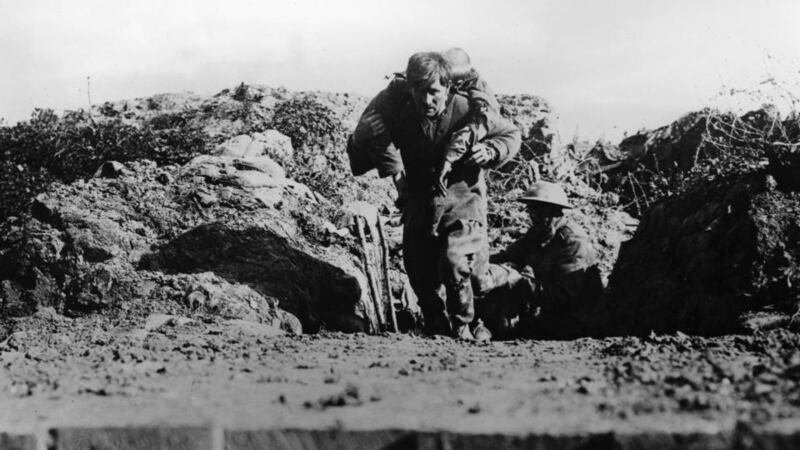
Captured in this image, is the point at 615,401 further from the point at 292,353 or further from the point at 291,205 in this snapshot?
the point at 291,205

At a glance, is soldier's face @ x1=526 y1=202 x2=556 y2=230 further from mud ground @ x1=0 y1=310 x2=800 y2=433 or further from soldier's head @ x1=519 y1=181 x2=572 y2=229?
mud ground @ x1=0 y1=310 x2=800 y2=433

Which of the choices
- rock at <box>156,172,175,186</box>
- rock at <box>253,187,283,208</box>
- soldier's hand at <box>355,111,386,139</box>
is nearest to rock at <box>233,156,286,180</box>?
rock at <box>253,187,283,208</box>

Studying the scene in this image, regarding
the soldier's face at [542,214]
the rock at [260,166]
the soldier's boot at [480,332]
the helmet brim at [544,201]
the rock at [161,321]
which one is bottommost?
the soldier's boot at [480,332]

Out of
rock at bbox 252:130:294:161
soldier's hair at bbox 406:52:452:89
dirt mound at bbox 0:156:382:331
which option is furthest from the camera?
rock at bbox 252:130:294:161

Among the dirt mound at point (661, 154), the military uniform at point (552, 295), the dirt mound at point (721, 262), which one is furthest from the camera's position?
the dirt mound at point (661, 154)

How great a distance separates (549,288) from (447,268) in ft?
3.66

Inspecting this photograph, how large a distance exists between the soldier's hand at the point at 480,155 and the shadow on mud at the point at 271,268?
1766 millimetres

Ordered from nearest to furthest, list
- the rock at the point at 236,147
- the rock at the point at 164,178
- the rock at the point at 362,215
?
1. the rock at the point at 362,215
2. the rock at the point at 164,178
3. the rock at the point at 236,147

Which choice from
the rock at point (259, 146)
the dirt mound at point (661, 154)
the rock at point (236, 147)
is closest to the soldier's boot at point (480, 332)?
the dirt mound at point (661, 154)

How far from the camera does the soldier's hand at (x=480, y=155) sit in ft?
18.4

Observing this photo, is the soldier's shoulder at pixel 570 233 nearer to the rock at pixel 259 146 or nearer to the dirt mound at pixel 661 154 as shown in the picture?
the dirt mound at pixel 661 154

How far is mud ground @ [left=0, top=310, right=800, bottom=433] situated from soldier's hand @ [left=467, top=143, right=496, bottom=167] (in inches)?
47.4

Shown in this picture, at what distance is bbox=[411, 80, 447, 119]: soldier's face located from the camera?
18.4 feet

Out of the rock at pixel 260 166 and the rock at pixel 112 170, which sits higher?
the rock at pixel 260 166
